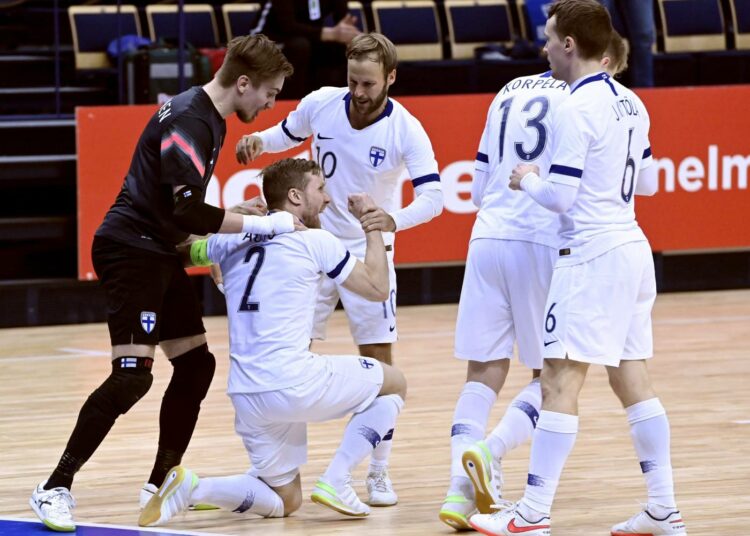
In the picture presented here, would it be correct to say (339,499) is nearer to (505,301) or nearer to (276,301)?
(276,301)

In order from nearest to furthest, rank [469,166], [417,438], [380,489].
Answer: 1. [380,489]
2. [417,438]
3. [469,166]

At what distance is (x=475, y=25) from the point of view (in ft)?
40.3

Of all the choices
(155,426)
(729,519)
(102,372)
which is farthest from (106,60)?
(729,519)

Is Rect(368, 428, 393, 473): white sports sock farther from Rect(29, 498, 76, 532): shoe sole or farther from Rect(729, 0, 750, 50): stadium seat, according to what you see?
Rect(729, 0, 750, 50): stadium seat

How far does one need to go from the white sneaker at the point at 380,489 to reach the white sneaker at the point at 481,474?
486mm

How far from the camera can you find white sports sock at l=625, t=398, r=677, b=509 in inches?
183

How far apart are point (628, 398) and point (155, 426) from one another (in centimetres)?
269

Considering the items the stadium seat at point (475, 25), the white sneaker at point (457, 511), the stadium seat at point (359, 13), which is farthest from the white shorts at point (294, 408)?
the stadium seat at point (475, 25)

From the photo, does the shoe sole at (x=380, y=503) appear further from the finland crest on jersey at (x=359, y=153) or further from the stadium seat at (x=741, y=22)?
the stadium seat at (x=741, y=22)

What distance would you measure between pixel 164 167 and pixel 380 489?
4.61 ft

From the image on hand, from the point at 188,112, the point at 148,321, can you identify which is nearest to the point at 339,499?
the point at 148,321

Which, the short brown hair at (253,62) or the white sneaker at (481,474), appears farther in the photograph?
the short brown hair at (253,62)

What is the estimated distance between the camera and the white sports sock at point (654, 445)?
15.2 ft

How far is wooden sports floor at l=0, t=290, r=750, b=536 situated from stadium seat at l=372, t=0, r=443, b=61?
3.30 meters
